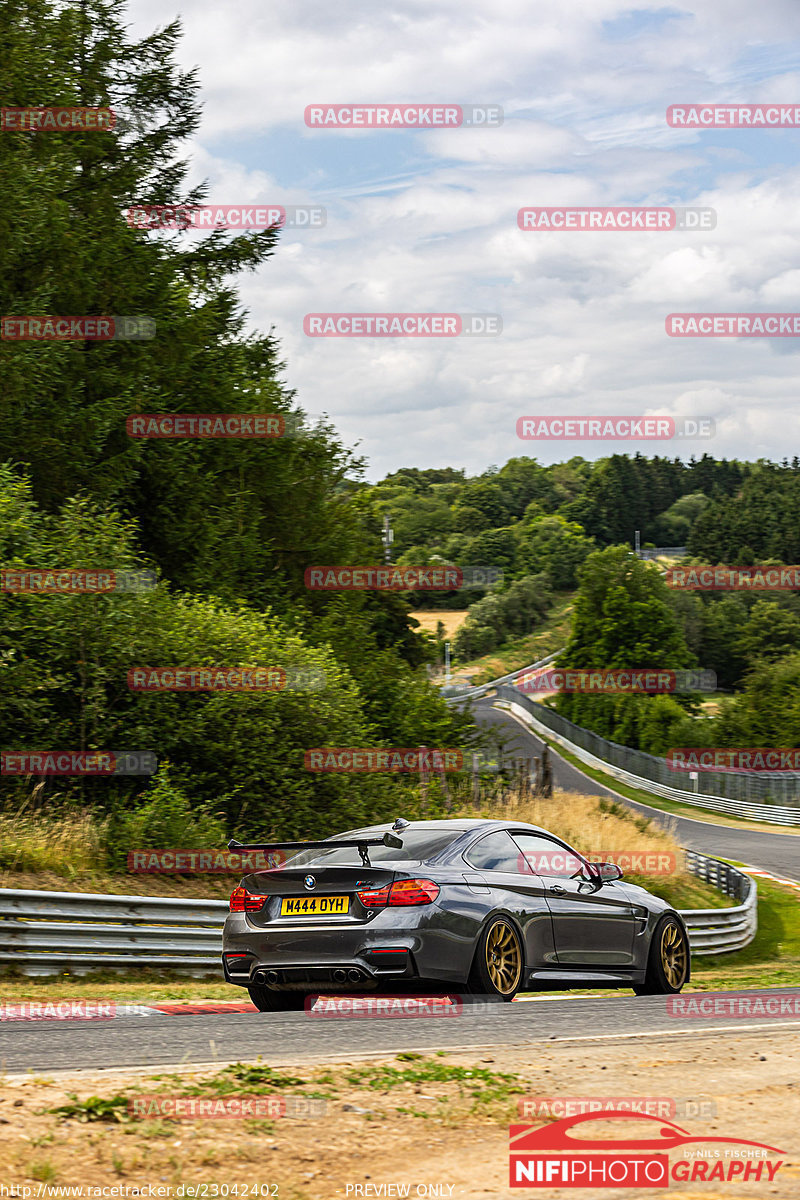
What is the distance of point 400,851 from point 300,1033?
1.83 meters

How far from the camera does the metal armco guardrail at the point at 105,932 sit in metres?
11.2

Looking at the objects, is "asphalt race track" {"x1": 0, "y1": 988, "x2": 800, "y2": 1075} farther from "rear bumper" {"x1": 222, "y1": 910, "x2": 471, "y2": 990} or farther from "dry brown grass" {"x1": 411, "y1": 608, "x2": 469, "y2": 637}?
"dry brown grass" {"x1": 411, "y1": 608, "x2": 469, "y2": 637}

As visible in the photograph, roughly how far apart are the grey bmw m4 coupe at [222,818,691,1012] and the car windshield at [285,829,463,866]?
12 mm

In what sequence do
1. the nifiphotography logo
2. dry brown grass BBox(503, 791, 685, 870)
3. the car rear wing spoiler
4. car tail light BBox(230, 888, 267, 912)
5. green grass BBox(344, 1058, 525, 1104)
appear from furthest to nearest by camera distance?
dry brown grass BBox(503, 791, 685, 870), car tail light BBox(230, 888, 267, 912), the car rear wing spoiler, green grass BBox(344, 1058, 525, 1104), the nifiphotography logo

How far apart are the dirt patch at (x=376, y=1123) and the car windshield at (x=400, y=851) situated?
2.15 meters

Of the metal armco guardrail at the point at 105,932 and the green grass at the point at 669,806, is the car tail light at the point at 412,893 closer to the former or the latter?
the metal armco guardrail at the point at 105,932

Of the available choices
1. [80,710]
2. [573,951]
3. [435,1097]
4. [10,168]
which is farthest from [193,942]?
[10,168]

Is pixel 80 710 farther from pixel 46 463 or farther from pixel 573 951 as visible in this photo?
pixel 573 951

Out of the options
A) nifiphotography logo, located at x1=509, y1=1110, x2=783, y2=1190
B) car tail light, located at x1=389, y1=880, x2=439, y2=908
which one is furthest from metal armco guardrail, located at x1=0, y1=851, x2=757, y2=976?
nifiphotography logo, located at x1=509, y1=1110, x2=783, y2=1190

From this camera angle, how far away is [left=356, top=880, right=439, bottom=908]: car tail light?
826 centimetres

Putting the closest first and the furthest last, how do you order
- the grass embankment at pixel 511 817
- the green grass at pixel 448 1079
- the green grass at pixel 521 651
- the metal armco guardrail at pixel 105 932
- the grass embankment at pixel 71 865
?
the green grass at pixel 448 1079, the grass embankment at pixel 511 817, the metal armco guardrail at pixel 105 932, the grass embankment at pixel 71 865, the green grass at pixel 521 651

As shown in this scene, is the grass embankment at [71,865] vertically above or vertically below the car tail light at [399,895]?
below

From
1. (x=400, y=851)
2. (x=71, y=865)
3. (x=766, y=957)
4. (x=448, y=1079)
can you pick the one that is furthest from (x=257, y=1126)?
(x=766, y=957)

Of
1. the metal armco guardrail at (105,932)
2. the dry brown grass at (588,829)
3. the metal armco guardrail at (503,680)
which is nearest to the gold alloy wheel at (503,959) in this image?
the metal armco guardrail at (105,932)
